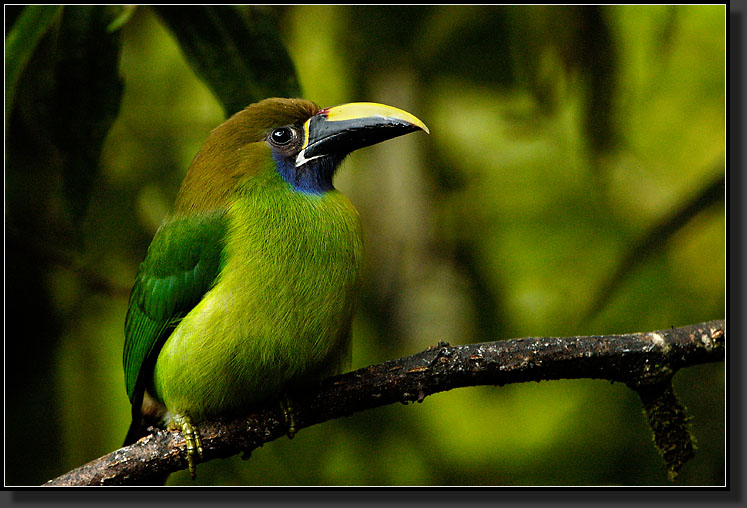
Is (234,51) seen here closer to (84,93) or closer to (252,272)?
(84,93)

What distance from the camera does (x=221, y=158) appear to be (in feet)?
7.68

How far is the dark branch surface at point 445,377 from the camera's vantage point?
2021 millimetres

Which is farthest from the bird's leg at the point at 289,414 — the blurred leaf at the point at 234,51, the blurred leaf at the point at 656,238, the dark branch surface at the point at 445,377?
the blurred leaf at the point at 656,238

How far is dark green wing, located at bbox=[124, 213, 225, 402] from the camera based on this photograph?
2.21 m

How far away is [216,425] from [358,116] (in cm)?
94

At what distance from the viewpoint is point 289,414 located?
2.21 m

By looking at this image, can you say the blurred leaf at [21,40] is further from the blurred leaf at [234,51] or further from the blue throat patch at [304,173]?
the blue throat patch at [304,173]

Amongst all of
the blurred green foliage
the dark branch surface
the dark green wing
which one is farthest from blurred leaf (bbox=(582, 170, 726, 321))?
the dark green wing

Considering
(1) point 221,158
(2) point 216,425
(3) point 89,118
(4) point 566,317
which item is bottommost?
(2) point 216,425

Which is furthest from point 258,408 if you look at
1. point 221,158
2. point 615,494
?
point 615,494

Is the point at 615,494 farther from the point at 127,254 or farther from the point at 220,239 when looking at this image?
the point at 127,254

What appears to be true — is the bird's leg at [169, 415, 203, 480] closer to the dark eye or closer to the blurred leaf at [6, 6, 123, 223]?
the dark eye

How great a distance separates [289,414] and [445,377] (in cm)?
47

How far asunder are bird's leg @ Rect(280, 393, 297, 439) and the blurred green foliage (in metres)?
0.45
